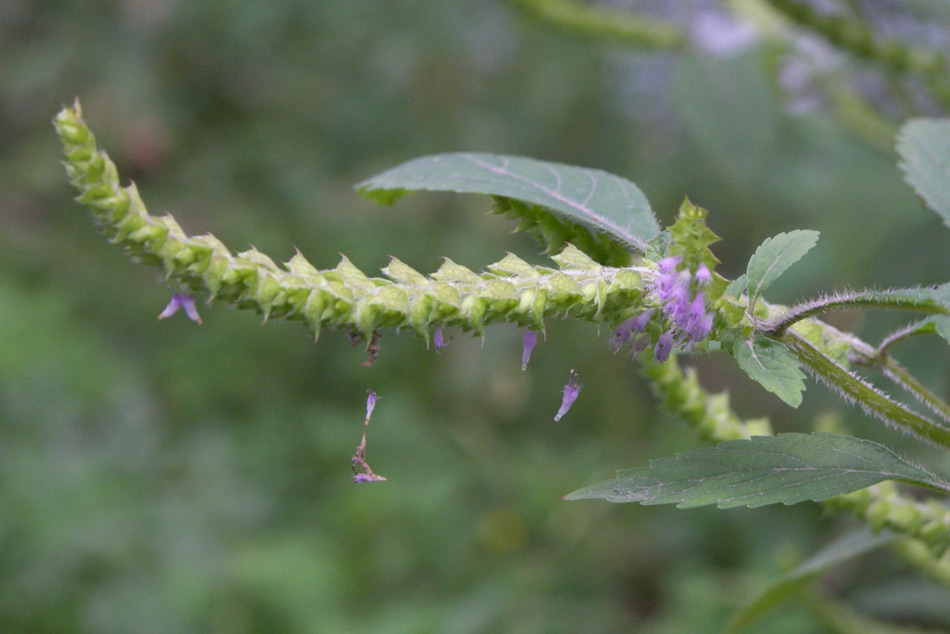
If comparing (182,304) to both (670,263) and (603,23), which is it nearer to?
(670,263)

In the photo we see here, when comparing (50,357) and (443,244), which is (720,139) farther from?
(50,357)

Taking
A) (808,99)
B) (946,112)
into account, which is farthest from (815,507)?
(946,112)

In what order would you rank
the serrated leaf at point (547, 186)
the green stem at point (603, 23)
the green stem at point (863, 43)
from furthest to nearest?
the green stem at point (603, 23) → the green stem at point (863, 43) → the serrated leaf at point (547, 186)

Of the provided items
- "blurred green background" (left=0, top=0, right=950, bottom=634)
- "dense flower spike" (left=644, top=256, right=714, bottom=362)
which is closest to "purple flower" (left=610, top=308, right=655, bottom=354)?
"dense flower spike" (left=644, top=256, right=714, bottom=362)

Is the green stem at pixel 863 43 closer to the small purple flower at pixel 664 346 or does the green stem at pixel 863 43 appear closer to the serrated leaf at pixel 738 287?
the serrated leaf at pixel 738 287

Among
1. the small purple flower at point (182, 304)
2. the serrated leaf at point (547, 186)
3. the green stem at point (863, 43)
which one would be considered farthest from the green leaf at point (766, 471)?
the green stem at point (863, 43)

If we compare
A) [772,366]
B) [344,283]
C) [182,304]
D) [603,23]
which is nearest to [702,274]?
[772,366]

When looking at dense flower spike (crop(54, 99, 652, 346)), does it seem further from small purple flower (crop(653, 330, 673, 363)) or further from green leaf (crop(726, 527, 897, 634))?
green leaf (crop(726, 527, 897, 634))
